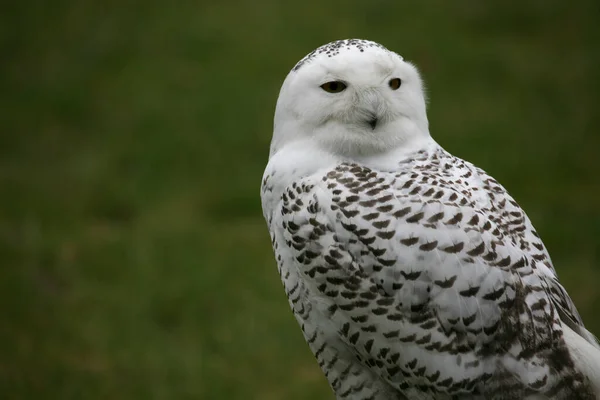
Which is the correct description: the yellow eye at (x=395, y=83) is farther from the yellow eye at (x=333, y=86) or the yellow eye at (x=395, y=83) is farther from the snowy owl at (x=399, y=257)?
the yellow eye at (x=333, y=86)

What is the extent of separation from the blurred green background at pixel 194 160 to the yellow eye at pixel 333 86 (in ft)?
6.80

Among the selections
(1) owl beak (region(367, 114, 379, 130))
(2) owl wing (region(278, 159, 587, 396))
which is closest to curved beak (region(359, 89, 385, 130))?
(1) owl beak (region(367, 114, 379, 130))

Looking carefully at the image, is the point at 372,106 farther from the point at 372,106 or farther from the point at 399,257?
the point at 399,257

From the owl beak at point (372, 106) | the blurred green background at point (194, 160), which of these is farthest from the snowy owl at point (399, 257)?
the blurred green background at point (194, 160)

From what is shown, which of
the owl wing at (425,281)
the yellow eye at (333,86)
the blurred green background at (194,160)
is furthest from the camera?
the blurred green background at (194,160)

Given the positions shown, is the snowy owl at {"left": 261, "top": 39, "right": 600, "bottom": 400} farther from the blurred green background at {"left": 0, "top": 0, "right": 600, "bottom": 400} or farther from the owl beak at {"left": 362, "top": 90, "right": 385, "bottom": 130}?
the blurred green background at {"left": 0, "top": 0, "right": 600, "bottom": 400}

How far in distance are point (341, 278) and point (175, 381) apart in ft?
6.52

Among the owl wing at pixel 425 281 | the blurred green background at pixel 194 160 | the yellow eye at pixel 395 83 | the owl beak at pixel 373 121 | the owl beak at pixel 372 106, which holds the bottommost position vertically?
the blurred green background at pixel 194 160

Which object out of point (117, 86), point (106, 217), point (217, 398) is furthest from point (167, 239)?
point (117, 86)

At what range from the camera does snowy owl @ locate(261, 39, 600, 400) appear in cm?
204

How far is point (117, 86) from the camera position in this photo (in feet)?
19.9

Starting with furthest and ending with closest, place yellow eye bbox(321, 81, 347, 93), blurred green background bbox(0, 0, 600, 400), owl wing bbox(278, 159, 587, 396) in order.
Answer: blurred green background bbox(0, 0, 600, 400)
yellow eye bbox(321, 81, 347, 93)
owl wing bbox(278, 159, 587, 396)

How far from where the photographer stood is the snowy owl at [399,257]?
6.68 feet

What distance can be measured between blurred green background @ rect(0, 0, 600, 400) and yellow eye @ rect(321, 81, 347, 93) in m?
2.07
